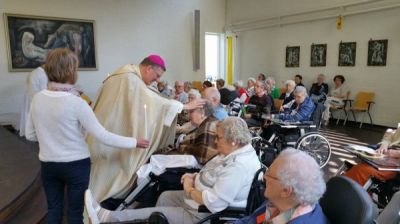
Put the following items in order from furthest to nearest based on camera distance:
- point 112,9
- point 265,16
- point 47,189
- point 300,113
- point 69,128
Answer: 1. point 265,16
2. point 112,9
3. point 300,113
4. point 47,189
5. point 69,128

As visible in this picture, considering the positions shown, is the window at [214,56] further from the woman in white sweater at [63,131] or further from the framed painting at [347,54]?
the woman in white sweater at [63,131]

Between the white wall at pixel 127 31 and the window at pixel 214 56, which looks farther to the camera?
the window at pixel 214 56

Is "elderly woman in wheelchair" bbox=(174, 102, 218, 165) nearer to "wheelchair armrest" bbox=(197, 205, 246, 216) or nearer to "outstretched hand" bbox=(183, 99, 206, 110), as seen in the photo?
"outstretched hand" bbox=(183, 99, 206, 110)

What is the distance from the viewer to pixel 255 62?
356 inches

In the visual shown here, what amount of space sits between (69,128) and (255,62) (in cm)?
804

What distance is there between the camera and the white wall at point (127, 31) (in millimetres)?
6109

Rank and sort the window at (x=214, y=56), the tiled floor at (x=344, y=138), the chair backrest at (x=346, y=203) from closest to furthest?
1. the chair backrest at (x=346, y=203)
2. the tiled floor at (x=344, y=138)
3. the window at (x=214, y=56)

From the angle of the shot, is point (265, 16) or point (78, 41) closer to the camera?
point (78, 41)

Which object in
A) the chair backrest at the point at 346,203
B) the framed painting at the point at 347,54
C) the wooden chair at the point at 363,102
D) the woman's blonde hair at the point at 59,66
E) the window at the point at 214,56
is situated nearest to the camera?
the chair backrest at the point at 346,203

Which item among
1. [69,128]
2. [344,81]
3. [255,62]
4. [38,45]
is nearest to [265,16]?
[255,62]

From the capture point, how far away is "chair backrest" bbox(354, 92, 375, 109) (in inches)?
249

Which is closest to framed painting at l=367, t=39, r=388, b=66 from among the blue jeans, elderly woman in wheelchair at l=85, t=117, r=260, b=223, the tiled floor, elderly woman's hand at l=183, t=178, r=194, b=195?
the tiled floor

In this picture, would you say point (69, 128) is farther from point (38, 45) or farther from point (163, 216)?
point (38, 45)

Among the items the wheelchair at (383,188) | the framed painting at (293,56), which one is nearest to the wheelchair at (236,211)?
the wheelchair at (383,188)
